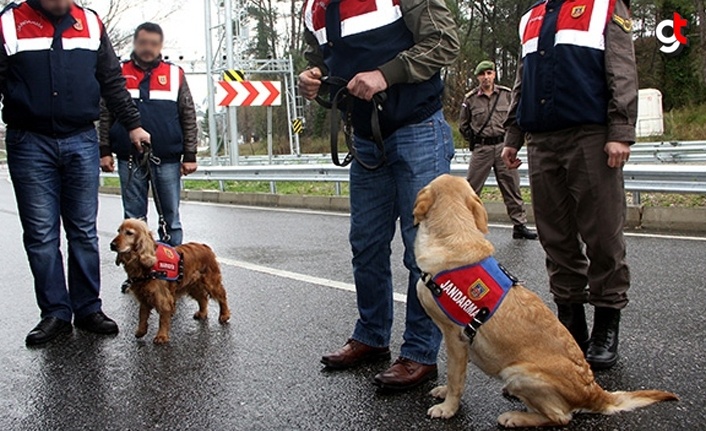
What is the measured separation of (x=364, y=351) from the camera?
12.2ft

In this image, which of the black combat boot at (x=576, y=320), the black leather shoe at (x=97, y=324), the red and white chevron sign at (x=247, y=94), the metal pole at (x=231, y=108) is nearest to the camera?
the black combat boot at (x=576, y=320)

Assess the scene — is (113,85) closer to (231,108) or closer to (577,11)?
(577,11)

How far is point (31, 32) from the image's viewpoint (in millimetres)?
4180

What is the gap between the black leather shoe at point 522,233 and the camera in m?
7.86

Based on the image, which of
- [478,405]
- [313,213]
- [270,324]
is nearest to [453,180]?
[478,405]

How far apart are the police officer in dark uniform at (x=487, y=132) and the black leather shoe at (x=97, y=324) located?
5.34 meters

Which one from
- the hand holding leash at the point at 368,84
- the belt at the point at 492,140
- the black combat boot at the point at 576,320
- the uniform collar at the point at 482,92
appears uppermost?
the uniform collar at the point at 482,92

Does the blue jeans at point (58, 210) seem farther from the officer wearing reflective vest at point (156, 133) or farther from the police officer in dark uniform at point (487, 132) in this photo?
the police officer in dark uniform at point (487, 132)

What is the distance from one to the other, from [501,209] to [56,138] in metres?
6.84

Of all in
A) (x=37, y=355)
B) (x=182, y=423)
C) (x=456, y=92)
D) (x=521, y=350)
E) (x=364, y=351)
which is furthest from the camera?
(x=456, y=92)

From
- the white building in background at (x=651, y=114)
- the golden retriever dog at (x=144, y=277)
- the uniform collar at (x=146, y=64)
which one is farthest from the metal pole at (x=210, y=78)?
the golden retriever dog at (x=144, y=277)

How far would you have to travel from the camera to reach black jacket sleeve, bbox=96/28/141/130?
4582 millimetres

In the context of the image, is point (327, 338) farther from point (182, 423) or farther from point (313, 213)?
point (313, 213)

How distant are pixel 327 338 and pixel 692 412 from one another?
2143 millimetres
